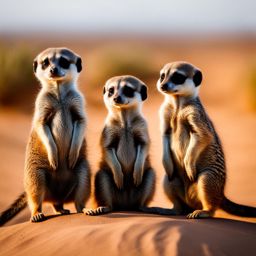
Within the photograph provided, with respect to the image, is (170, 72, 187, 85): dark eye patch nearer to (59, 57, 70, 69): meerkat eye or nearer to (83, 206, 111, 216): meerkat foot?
(59, 57, 70, 69): meerkat eye

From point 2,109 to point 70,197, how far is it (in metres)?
11.0

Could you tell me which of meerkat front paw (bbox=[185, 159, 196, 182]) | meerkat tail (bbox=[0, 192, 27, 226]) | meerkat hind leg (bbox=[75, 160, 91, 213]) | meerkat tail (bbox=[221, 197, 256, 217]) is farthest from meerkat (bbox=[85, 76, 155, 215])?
meerkat tail (bbox=[0, 192, 27, 226])

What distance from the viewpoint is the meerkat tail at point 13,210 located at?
22.1 ft

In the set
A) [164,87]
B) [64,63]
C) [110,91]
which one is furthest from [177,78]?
[64,63]

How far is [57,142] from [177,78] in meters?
1.32

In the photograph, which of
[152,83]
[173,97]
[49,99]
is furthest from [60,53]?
[152,83]

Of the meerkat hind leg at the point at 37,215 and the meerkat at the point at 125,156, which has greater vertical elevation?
the meerkat at the point at 125,156

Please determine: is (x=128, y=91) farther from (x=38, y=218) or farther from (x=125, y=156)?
(x=38, y=218)

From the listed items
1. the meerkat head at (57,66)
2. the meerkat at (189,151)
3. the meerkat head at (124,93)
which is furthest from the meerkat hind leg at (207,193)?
the meerkat head at (57,66)

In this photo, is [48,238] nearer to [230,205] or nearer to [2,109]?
[230,205]

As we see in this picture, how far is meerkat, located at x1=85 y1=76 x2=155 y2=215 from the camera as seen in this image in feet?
21.1

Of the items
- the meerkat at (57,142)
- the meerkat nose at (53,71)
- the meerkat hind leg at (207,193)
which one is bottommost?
the meerkat hind leg at (207,193)

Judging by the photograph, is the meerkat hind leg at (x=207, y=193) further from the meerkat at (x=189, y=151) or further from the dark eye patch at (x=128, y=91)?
the dark eye patch at (x=128, y=91)

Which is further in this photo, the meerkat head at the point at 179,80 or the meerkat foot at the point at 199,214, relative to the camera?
the meerkat head at the point at 179,80
